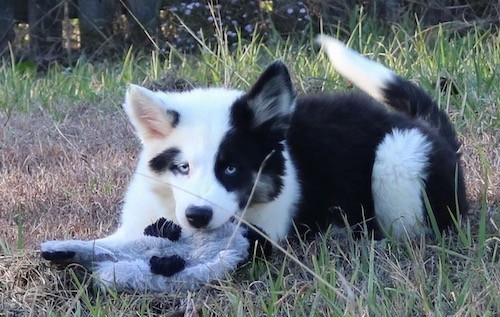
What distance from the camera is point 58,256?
2881 mm

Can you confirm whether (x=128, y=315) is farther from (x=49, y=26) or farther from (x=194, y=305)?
(x=49, y=26)

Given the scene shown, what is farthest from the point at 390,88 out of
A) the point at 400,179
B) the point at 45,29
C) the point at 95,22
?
the point at 45,29

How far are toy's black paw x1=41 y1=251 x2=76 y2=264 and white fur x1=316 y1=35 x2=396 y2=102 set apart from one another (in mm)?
1616

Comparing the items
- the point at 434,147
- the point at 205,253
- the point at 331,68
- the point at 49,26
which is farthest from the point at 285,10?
the point at 205,253

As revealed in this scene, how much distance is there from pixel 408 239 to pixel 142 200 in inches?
36.3

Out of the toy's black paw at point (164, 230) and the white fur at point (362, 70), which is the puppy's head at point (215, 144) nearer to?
the toy's black paw at point (164, 230)

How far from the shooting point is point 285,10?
29.0 feet

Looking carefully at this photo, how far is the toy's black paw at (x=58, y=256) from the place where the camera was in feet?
9.39

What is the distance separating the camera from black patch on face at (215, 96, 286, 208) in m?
3.03

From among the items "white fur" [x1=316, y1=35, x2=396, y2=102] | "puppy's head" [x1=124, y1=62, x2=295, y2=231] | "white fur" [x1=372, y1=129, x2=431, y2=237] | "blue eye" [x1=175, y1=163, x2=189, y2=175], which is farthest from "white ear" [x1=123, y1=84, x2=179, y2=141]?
"white fur" [x1=316, y1=35, x2=396, y2=102]

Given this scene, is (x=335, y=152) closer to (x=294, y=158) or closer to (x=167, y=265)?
(x=294, y=158)

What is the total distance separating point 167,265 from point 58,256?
0.33 m

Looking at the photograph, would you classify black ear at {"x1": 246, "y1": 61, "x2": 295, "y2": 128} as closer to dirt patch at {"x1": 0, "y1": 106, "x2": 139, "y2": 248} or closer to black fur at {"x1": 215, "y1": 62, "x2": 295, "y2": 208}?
black fur at {"x1": 215, "y1": 62, "x2": 295, "y2": 208}

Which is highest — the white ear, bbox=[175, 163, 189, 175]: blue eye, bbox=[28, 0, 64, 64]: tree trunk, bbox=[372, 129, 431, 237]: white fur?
the white ear
